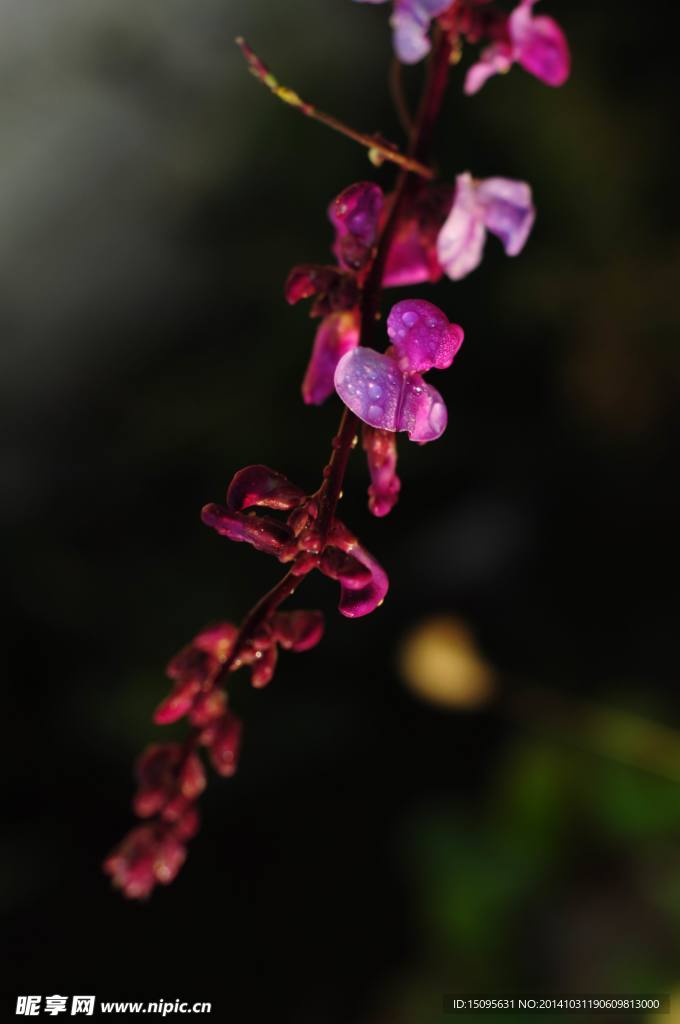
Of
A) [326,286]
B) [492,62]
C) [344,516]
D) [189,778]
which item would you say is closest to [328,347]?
[326,286]

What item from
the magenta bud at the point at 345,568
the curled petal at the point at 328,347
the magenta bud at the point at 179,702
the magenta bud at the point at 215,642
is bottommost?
the magenta bud at the point at 179,702

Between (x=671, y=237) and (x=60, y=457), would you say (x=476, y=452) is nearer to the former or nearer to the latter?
(x=671, y=237)

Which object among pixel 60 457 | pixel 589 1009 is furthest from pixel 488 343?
pixel 589 1009

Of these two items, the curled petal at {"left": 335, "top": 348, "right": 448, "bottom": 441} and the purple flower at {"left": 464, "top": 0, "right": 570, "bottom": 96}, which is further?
the purple flower at {"left": 464, "top": 0, "right": 570, "bottom": 96}

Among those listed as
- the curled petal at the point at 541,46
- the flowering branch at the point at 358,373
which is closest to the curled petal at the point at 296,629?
the flowering branch at the point at 358,373

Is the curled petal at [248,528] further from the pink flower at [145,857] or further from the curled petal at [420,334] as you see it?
the pink flower at [145,857]

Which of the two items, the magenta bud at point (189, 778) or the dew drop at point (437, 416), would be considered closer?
the dew drop at point (437, 416)

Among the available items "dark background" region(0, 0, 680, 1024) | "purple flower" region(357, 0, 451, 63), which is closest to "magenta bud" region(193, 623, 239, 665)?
"purple flower" region(357, 0, 451, 63)

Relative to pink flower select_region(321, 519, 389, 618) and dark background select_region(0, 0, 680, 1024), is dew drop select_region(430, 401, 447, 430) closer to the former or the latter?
pink flower select_region(321, 519, 389, 618)
